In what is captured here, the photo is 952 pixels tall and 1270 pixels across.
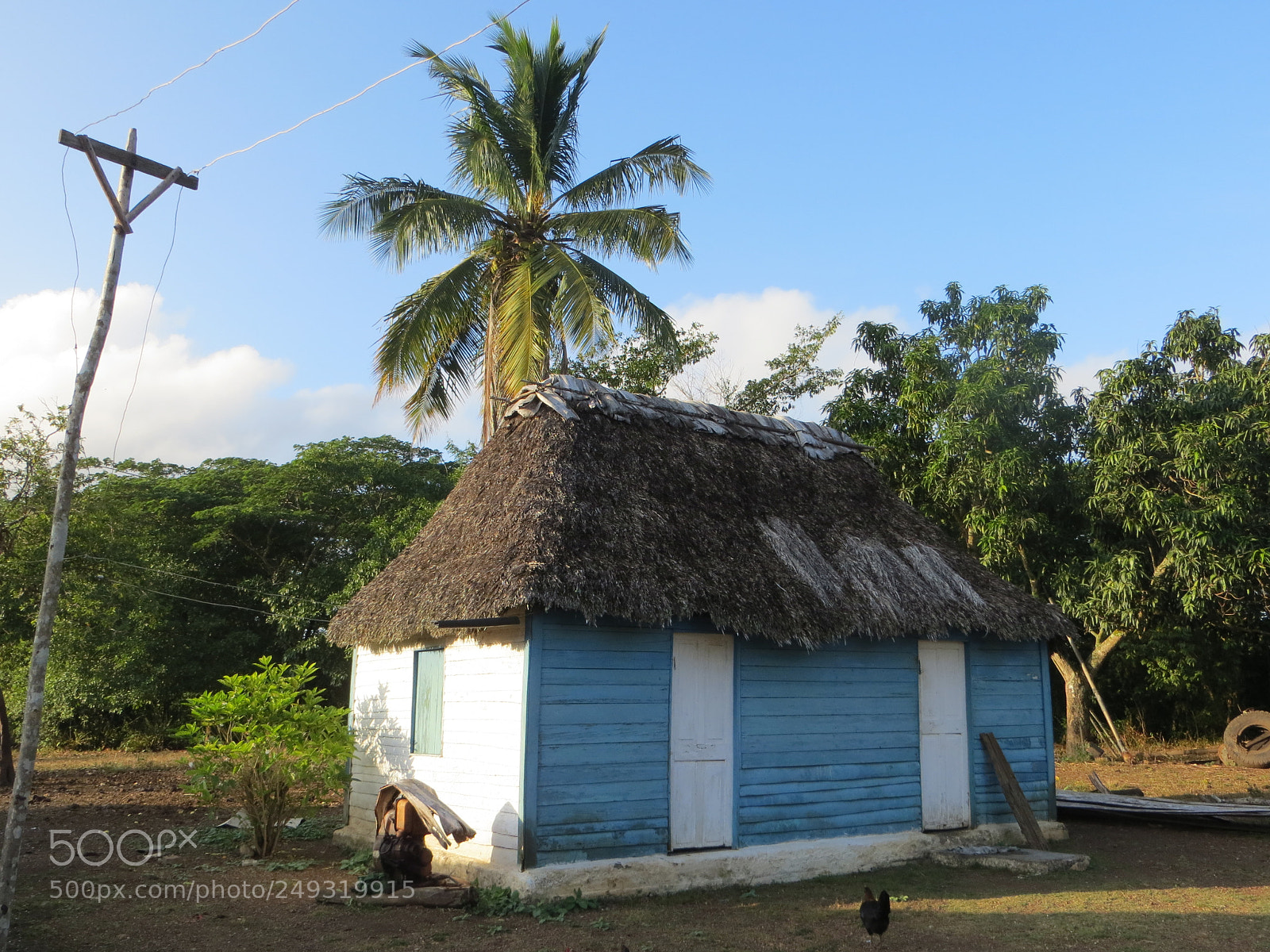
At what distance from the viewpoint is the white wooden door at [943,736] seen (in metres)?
10.4

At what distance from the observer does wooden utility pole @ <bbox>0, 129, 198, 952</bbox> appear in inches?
242

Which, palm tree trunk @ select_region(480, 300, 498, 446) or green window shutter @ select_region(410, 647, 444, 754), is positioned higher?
palm tree trunk @ select_region(480, 300, 498, 446)

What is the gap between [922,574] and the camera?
10867 mm

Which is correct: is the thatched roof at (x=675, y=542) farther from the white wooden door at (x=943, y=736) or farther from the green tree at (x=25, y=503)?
the green tree at (x=25, y=503)

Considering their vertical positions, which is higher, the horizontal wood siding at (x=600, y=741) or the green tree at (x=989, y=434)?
the green tree at (x=989, y=434)

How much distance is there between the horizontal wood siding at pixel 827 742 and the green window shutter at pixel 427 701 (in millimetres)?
2884

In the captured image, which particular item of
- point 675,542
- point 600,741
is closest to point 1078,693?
point 675,542

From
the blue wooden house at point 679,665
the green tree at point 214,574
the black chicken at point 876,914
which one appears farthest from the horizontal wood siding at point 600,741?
the green tree at point 214,574

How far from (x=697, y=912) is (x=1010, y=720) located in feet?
16.7

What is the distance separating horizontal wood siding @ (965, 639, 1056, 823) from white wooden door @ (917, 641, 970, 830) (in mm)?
141

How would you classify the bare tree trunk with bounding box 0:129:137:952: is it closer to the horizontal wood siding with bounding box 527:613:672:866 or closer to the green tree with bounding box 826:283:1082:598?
the horizontal wood siding with bounding box 527:613:672:866

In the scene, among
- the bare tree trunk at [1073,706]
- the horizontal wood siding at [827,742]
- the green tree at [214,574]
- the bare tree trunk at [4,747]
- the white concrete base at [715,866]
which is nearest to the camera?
the white concrete base at [715,866]

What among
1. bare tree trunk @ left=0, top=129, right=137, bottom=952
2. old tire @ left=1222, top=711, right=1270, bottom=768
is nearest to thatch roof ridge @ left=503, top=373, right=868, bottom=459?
bare tree trunk @ left=0, top=129, right=137, bottom=952

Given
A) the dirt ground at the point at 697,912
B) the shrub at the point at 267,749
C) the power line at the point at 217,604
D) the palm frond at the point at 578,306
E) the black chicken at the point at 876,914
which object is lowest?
the dirt ground at the point at 697,912
